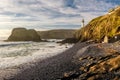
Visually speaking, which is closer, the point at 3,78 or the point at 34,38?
the point at 3,78

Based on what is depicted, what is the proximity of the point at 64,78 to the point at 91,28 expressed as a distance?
5787 cm

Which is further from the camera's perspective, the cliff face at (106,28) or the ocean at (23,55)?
the cliff face at (106,28)

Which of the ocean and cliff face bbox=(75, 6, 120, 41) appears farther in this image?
cliff face bbox=(75, 6, 120, 41)

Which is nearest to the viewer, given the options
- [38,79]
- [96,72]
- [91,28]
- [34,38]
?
[96,72]

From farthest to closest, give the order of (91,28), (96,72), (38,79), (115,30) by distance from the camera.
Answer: (91,28) < (115,30) < (38,79) < (96,72)

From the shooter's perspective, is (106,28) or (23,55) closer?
(23,55)

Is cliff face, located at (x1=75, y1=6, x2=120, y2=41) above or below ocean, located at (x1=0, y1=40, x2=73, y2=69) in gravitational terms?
above

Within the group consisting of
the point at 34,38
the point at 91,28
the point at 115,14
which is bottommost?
the point at 34,38

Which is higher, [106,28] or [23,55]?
[106,28]

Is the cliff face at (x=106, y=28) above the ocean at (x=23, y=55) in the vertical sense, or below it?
above

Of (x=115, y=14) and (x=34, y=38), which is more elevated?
(x=115, y=14)

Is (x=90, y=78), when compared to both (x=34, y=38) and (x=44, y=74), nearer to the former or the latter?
(x=44, y=74)

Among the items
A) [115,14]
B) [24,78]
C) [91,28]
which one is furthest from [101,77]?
[91,28]

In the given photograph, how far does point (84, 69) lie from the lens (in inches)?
922
